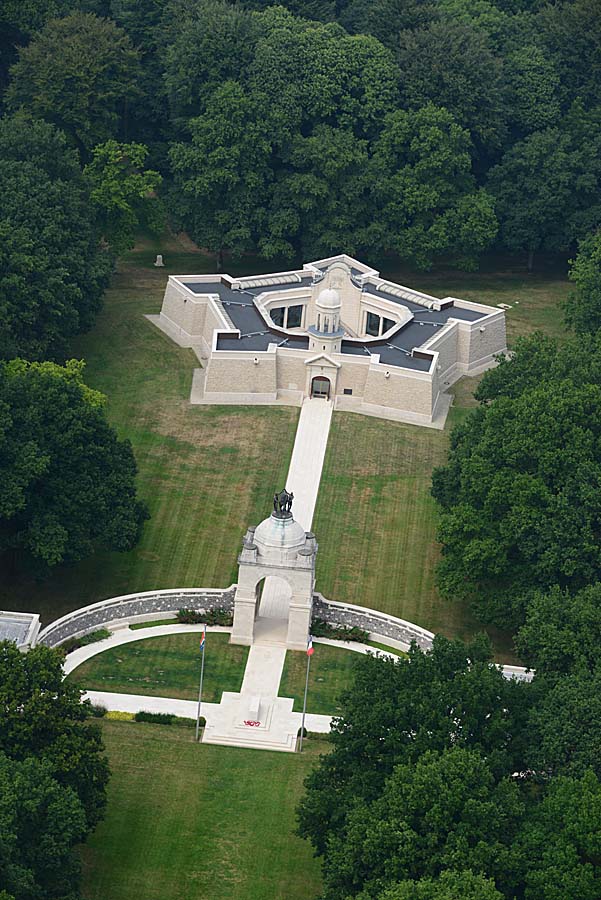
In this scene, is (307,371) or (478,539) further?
(307,371)

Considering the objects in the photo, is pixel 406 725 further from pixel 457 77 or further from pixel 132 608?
pixel 457 77

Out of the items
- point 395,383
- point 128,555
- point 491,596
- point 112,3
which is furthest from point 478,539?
point 112,3

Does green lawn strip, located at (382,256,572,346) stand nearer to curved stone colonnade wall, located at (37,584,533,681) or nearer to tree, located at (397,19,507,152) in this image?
tree, located at (397,19,507,152)

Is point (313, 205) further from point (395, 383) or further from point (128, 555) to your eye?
point (128, 555)

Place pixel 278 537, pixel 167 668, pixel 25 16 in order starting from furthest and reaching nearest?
1. pixel 25 16
2. pixel 278 537
3. pixel 167 668

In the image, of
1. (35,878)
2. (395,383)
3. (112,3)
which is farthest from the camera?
(112,3)

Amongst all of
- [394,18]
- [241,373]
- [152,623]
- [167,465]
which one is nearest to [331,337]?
[241,373]
